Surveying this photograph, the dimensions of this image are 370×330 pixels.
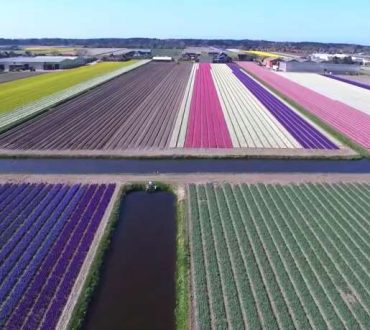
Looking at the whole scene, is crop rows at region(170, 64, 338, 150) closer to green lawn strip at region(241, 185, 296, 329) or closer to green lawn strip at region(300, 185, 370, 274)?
green lawn strip at region(300, 185, 370, 274)

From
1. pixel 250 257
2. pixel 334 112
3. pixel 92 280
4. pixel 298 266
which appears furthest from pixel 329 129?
pixel 92 280

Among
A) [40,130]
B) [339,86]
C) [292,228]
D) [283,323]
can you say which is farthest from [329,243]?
[339,86]

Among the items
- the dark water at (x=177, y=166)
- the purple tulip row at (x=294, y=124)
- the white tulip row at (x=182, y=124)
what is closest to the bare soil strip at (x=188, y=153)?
the dark water at (x=177, y=166)

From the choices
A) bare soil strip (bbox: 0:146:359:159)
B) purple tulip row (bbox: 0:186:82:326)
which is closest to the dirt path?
bare soil strip (bbox: 0:146:359:159)

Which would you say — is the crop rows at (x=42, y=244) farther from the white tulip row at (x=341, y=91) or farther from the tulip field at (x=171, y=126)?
the white tulip row at (x=341, y=91)

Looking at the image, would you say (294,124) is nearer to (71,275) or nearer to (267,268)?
(267,268)

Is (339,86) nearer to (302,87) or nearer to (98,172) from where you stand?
(302,87)
